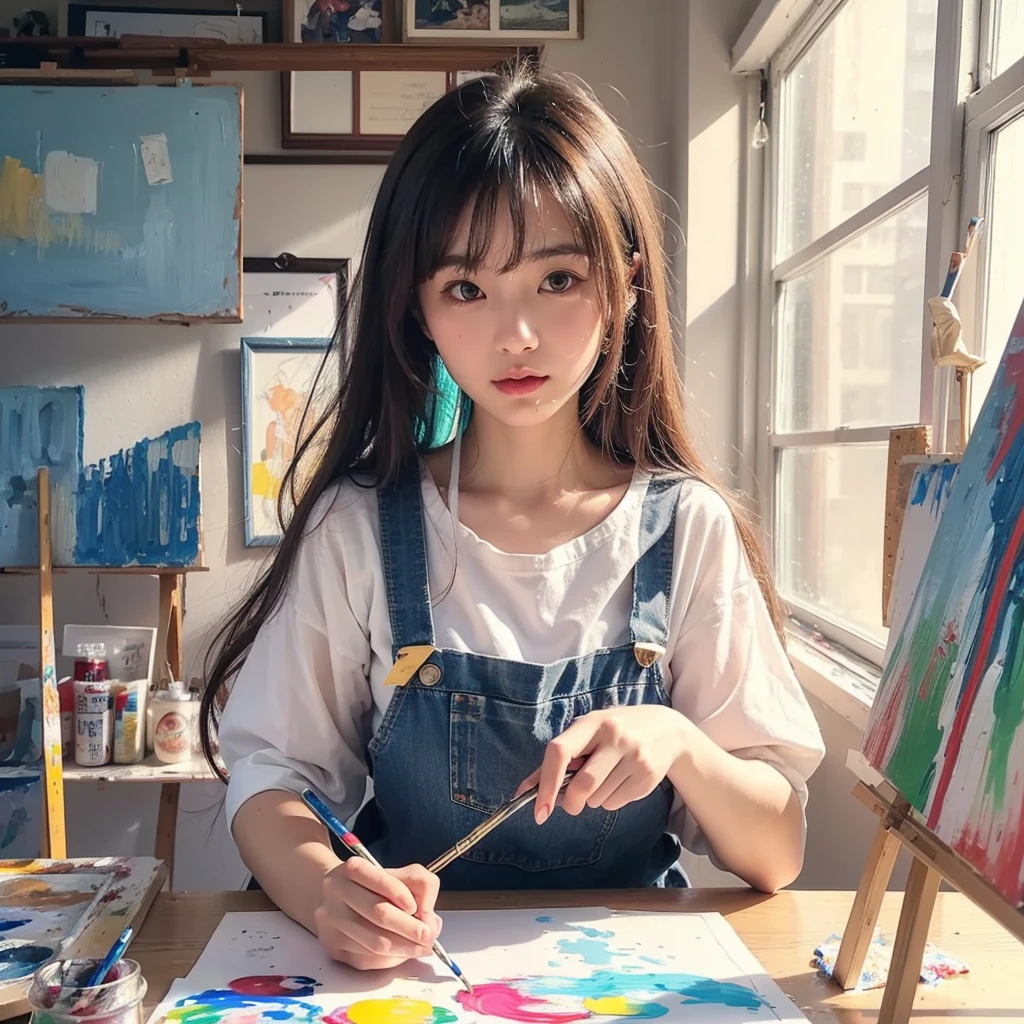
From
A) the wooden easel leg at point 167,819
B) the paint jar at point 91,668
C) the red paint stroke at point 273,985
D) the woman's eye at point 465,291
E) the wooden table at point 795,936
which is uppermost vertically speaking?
the woman's eye at point 465,291

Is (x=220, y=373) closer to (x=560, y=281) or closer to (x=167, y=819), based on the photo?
(x=167, y=819)

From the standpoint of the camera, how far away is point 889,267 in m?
1.58

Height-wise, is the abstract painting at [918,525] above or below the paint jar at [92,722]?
above

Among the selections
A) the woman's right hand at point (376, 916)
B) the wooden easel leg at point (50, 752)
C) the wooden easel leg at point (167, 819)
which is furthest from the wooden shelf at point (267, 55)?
the woman's right hand at point (376, 916)

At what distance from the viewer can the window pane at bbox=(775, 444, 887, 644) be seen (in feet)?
5.33

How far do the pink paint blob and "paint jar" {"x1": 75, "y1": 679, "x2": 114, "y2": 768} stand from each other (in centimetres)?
147

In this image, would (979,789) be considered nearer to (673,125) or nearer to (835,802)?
(835,802)

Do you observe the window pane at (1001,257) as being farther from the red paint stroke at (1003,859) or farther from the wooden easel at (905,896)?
the red paint stroke at (1003,859)

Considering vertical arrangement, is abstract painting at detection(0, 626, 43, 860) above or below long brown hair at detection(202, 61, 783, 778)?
below

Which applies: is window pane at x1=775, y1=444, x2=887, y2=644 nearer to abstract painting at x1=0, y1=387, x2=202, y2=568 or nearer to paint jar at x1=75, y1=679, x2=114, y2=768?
abstract painting at x1=0, y1=387, x2=202, y2=568

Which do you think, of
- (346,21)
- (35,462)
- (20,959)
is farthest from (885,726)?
(346,21)

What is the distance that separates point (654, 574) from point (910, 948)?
19.7 inches

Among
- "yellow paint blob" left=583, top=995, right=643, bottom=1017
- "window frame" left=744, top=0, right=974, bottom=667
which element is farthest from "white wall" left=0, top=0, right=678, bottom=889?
"yellow paint blob" left=583, top=995, right=643, bottom=1017

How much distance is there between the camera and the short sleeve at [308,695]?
1036 mm
